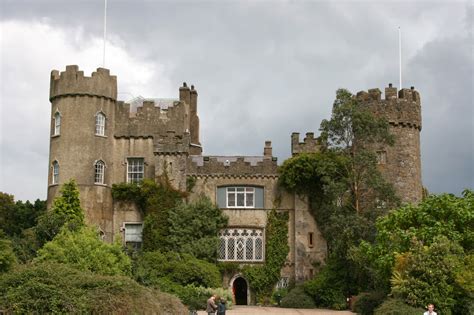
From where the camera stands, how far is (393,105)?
141 feet

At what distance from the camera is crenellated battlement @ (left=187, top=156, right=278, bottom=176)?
1741 inches

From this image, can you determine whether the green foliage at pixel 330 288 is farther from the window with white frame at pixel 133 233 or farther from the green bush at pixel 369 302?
the window with white frame at pixel 133 233

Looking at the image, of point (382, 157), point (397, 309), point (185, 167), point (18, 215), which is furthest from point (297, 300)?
point (18, 215)

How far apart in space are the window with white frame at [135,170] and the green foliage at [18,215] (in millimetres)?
9450

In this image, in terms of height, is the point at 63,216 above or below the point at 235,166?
below

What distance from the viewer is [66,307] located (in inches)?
843

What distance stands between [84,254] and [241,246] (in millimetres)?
12853

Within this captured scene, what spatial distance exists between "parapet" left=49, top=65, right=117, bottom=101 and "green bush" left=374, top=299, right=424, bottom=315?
23.8 meters

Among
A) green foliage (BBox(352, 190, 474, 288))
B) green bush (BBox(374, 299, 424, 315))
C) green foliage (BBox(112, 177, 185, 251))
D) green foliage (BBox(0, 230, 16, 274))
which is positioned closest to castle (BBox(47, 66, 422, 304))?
green foliage (BBox(112, 177, 185, 251))

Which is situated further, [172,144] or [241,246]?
[172,144]

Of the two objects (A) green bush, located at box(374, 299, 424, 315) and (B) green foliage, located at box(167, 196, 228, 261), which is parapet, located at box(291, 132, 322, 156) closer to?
(B) green foliage, located at box(167, 196, 228, 261)

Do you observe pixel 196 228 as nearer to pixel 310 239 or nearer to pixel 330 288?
pixel 310 239

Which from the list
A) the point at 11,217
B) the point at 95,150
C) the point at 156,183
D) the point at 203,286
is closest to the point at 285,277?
the point at 203,286

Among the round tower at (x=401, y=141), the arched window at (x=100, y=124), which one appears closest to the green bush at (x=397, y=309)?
the round tower at (x=401, y=141)
